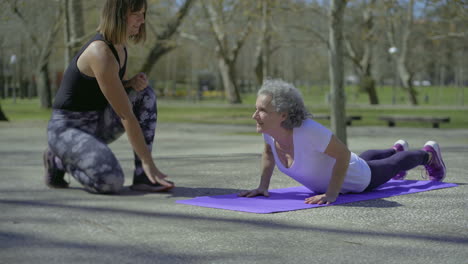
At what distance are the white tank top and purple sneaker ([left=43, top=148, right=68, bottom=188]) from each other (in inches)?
86.8

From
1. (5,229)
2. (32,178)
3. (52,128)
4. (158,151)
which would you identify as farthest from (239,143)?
(5,229)

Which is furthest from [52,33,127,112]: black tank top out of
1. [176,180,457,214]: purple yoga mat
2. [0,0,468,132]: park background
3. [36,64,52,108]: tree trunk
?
[36,64,52,108]: tree trunk

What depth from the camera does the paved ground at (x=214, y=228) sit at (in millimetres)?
4098

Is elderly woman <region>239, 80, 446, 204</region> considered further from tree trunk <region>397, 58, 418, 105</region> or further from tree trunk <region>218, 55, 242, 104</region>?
tree trunk <region>397, 58, 418, 105</region>

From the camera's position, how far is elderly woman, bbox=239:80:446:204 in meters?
5.66

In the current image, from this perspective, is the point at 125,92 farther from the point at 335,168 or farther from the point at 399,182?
the point at 399,182

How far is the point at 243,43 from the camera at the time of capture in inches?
1513

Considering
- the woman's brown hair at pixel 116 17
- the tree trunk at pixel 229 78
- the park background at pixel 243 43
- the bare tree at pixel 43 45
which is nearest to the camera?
the woman's brown hair at pixel 116 17

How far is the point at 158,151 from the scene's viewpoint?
40.1 ft

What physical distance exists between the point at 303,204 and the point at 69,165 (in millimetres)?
2205

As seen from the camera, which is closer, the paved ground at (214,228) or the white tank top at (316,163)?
the paved ground at (214,228)

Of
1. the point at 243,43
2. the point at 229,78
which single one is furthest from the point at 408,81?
the point at 229,78

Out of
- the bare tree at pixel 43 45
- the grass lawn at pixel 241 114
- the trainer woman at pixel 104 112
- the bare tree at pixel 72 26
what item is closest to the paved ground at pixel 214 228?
the trainer woman at pixel 104 112

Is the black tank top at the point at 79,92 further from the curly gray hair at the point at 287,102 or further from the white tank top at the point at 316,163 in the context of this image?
the white tank top at the point at 316,163
